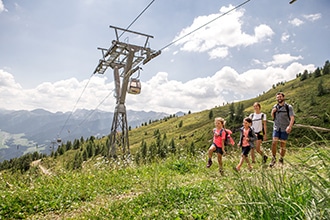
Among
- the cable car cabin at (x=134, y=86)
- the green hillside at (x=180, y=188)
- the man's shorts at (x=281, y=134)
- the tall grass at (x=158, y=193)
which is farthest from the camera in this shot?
the cable car cabin at (x=134, y=86)

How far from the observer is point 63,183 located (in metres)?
8.02

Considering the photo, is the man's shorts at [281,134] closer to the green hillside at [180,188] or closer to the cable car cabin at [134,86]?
the green hillside at [180,188]

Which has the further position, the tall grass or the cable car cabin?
the cable car cabin

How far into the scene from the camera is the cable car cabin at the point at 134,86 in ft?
54.1

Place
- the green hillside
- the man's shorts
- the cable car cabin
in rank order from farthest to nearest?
the cable car cabin
the man's shorts
the green hillside

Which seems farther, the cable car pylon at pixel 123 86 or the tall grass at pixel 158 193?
the cable car pylon at pixel 123 86

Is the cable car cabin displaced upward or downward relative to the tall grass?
upward

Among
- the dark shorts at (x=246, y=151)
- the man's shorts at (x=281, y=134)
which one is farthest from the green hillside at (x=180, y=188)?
the man's shorts at (x=281, y=134)

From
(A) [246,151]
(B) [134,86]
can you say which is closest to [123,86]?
(B) [134,86]

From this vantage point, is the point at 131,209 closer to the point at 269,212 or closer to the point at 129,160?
the point at 269,212

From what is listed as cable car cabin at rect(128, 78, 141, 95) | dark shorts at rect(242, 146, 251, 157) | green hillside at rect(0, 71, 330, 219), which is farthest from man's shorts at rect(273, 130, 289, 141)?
cable car cabin at rect(128, 78, 141, 95)

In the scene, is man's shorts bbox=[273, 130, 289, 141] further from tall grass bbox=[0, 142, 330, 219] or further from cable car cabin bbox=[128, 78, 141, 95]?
cable car cabin bbox=[128, 78, 141, 95]

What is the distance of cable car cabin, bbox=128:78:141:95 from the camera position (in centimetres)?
1649

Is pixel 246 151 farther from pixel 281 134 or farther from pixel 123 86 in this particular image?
pixel 123 86
